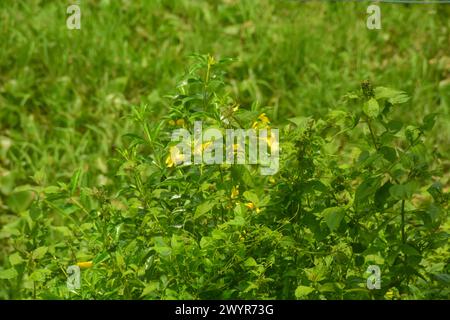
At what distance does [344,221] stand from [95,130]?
9.06 feet

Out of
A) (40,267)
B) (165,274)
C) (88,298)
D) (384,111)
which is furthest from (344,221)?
(40,267)

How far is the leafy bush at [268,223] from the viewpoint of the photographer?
2432mm

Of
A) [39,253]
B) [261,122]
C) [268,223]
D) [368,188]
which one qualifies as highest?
[261,122]

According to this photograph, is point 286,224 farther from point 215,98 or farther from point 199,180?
point 215,98

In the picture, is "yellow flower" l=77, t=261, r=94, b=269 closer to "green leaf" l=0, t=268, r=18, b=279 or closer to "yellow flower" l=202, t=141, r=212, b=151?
"green leaf" l=0, t=268, r=18, b=279

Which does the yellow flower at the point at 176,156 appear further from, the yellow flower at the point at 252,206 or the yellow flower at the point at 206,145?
the yellow flower at the point at 252,206

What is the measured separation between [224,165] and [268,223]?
0.70ft

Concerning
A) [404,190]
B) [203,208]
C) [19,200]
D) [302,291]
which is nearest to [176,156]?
[203,208]

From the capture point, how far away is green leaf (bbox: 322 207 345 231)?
2369mm

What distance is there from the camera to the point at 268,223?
8.61 ft

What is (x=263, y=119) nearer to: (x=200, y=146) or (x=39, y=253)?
(x=200, y=146)

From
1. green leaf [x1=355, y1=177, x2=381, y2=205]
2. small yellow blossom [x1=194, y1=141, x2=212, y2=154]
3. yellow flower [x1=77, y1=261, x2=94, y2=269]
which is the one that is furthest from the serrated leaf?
green leaf [x1=355, y1=177, x2=381, y2=205]

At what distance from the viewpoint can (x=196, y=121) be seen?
2.80 m
